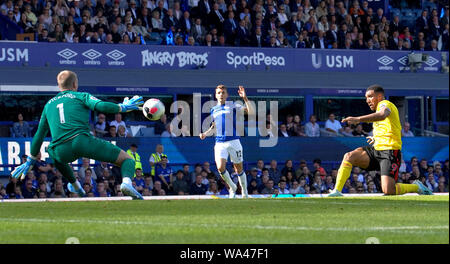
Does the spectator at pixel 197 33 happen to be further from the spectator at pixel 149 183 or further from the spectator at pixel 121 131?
the spectator at pixel 149 183

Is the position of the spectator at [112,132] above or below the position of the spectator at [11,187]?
above

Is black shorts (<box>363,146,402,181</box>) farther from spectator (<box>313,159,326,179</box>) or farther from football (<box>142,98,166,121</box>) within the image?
spectator (<box>313,159,326,179</box>)

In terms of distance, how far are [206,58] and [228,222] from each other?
1802 centimetres

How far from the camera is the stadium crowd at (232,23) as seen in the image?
84.0ft

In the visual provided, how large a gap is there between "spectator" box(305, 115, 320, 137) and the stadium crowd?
298 centimetres

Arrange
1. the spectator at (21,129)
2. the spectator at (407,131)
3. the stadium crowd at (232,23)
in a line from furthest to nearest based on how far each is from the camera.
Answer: the spectator at (407,131)
the stadium crowd at (232,23)
the spectator at (21,129)

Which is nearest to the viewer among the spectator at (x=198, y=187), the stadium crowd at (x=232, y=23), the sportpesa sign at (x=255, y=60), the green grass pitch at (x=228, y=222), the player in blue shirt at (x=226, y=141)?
the green grass pitch at (x=228, y=222)

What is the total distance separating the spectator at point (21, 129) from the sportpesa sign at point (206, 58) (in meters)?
2.16

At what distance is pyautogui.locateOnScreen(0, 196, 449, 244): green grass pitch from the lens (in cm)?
798

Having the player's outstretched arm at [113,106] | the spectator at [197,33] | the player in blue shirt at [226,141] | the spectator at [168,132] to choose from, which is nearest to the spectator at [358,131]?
the spectator at [197,33]

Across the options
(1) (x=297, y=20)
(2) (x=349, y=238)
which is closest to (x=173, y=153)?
(1) (x=297, y=20)

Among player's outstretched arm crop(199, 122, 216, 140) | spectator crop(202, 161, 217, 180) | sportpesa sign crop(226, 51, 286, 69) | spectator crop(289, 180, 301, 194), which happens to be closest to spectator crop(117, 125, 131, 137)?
spectator crop(202, 161, 217, 180)
